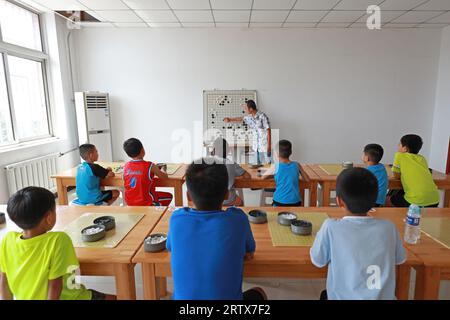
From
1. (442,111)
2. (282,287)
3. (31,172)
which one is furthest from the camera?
(442,111)

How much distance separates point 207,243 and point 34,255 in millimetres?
689

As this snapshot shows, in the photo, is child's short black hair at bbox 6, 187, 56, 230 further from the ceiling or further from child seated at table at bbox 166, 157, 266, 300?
the ceiling

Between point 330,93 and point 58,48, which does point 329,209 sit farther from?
point 58,48

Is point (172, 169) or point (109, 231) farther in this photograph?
point (172, 169)

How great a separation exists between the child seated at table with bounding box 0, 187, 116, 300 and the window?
3536mm

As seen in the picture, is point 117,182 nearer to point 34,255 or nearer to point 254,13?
point 34,255

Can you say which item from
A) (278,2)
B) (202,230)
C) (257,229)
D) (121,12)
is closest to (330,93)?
(278,2)

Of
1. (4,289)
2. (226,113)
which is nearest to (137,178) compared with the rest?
(4,289)

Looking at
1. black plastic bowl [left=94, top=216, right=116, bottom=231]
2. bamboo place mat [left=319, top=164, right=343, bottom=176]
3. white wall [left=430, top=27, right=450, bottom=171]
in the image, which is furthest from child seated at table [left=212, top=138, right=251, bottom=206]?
white wall [left=430, top=27, right=450, bottom=171]

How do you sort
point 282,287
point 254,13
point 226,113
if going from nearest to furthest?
point 282,287 → point 254,13 → point 226,113

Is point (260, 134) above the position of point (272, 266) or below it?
above

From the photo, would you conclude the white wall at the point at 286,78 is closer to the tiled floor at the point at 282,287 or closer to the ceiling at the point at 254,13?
the ceiling at the point at 254,13

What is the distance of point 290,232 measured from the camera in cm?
157

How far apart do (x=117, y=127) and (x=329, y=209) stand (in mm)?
4688
